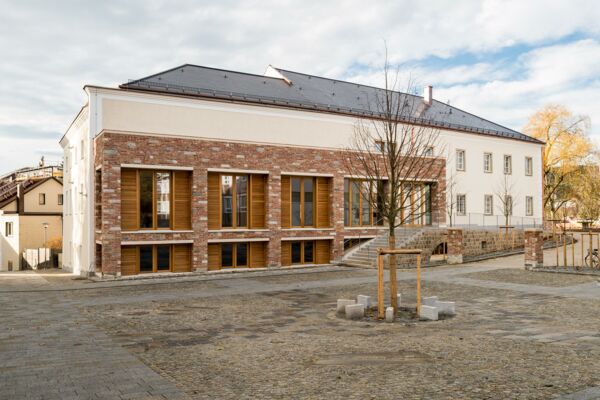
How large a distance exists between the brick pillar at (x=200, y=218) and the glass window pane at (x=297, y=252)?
4.64 meters

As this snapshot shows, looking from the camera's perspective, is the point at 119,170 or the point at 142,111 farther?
the point at 142,111

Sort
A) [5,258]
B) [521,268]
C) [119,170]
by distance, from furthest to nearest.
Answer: [5,258] → [521,268] → [119,170]

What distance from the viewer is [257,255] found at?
2344 cm

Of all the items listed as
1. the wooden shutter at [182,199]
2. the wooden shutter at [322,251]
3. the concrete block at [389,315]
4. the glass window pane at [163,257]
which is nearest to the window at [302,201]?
the wooden shutter at [322,251]

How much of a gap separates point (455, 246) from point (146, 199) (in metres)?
14.2

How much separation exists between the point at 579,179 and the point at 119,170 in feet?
133

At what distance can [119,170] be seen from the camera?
1995 cm

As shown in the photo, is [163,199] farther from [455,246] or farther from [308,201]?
[455,246]

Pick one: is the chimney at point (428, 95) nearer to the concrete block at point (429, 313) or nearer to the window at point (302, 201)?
A: the window at point (302, 201)

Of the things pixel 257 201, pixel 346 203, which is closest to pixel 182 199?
pixel 257 201

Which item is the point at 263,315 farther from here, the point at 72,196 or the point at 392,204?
the point at 72,196

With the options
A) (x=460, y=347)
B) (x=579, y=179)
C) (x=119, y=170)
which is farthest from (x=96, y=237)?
(x=579, y=179)

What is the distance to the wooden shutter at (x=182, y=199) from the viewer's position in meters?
21.5

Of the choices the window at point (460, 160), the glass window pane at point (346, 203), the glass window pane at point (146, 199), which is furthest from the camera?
the window at point (460, 160)
